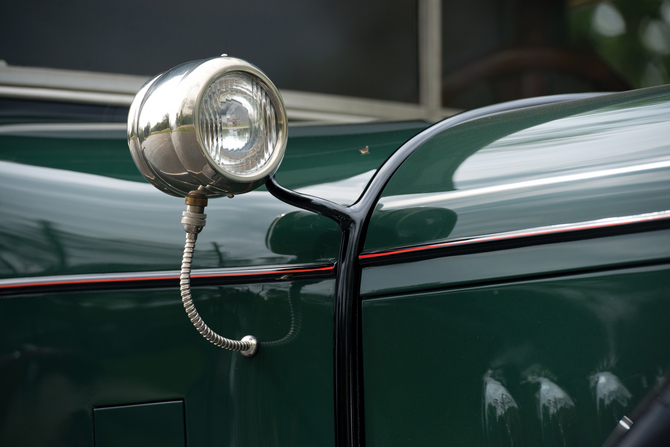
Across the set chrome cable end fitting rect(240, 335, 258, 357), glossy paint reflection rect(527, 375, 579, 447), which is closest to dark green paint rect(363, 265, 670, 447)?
glossy paint reflection rect(527, 375, 579, 447)

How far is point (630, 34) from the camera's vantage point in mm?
2150

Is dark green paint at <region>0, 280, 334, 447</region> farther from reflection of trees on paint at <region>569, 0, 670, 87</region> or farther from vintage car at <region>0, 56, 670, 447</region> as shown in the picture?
reflection of trees on paint at <region>569, 0, 670, 87</region>

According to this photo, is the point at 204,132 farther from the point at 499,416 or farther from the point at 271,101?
the point at 499,416

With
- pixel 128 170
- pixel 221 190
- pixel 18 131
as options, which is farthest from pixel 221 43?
pixel 221 190

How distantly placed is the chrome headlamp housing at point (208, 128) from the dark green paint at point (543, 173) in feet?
0.70

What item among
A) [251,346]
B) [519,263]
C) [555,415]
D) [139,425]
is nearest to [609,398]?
[555,415]

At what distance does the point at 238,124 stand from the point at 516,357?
0.47 meters

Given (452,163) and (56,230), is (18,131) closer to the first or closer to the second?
(56,230)

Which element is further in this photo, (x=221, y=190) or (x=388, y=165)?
(x=388, y=165)

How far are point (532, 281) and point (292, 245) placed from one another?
369mm

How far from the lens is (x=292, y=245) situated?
36.0 inches

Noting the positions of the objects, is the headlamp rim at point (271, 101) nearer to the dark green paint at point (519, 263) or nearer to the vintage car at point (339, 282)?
the vintage car at point (339, 282)

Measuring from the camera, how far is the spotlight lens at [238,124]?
74 cm

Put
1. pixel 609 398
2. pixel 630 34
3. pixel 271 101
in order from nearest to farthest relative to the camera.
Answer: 1. pixel 609 398
2. pixel 271 101
3. pixel 630 34
